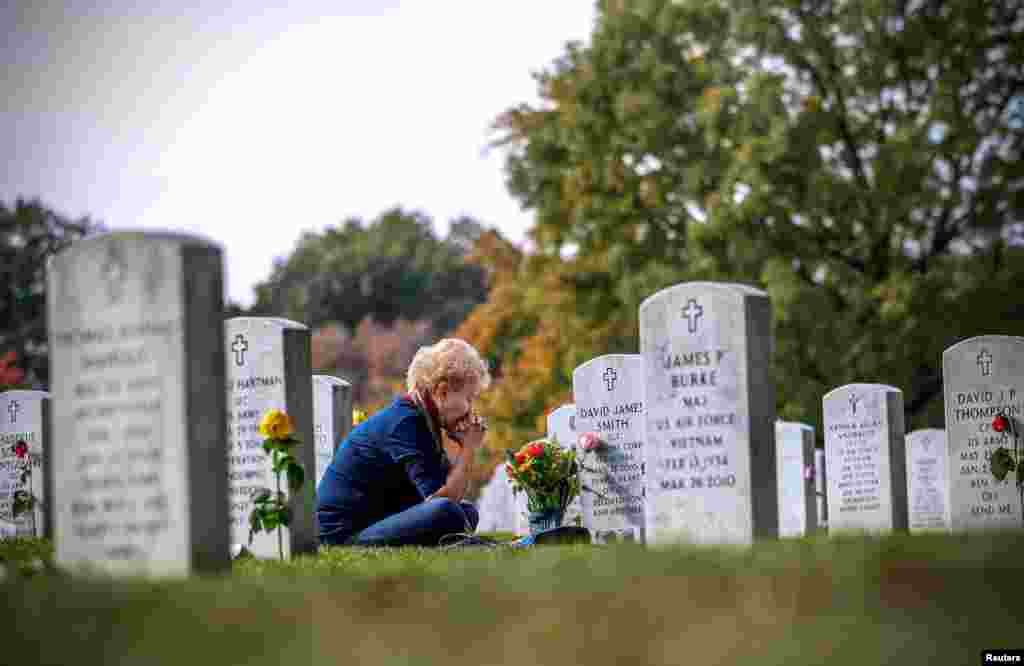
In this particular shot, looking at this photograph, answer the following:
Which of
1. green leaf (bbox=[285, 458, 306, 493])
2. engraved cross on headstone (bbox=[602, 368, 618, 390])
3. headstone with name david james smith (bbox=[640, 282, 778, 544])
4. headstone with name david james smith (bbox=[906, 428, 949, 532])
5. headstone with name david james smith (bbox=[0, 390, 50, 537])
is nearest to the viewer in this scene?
headstone with name david james smith (bbox=[640, 282, 778, 544])

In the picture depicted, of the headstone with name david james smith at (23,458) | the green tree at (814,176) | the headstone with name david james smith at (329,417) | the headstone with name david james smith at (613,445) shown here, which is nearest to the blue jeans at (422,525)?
the headstone with name david james smith at (613,445)

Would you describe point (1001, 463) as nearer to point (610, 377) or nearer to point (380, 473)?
point (610, 377)

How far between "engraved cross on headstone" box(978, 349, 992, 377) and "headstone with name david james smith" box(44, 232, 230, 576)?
8495 mm

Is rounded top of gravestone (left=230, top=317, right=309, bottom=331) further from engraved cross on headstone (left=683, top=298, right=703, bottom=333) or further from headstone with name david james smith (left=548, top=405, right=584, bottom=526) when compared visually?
headstone with name david james smith (left=548, top=405, right=584, bottom=526)

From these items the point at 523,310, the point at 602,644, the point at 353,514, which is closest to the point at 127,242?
the point at 602,644

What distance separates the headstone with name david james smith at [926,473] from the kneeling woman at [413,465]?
10.6 m

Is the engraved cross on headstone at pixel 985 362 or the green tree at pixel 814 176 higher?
the green tree at pixel 814 176

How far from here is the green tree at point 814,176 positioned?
87.8 ft

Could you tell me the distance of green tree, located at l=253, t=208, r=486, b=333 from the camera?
66.9m

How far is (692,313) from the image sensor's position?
9305 mm

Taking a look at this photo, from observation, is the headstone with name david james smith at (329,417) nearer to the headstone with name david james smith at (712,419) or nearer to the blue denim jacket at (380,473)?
the blue denim jacket at (380,473)

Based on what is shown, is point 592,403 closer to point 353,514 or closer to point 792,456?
point 353,514

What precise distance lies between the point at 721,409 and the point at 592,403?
15.3ft

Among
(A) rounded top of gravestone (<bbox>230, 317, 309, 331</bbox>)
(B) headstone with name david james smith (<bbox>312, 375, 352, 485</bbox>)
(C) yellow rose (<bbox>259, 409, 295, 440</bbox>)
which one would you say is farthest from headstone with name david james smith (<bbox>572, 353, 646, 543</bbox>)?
(C) yellow rose (<bbox>259, 409, 295, 440</bbox>)
